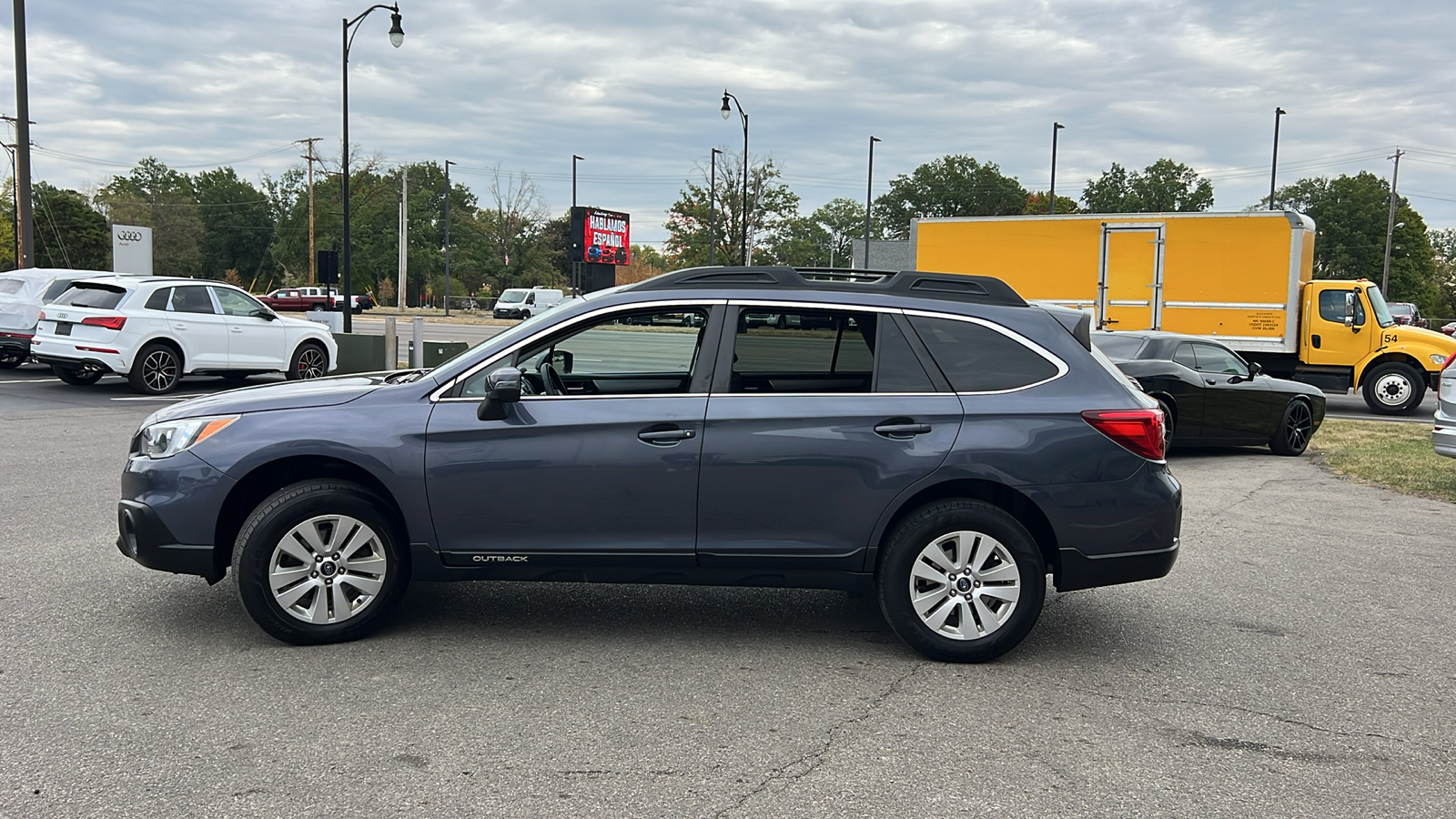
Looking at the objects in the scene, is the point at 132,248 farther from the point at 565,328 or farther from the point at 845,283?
the point at 845,283

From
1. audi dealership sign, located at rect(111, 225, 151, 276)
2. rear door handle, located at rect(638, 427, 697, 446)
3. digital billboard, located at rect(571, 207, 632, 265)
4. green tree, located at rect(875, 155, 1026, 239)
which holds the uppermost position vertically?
green tree, located at rect(875, 155, 1026, 239)

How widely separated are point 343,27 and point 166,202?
86983 mm

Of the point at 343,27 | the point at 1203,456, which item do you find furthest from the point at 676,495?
the point at 343,27

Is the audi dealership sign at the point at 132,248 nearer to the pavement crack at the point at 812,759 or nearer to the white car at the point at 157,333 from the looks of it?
the white car at the point at 157,333

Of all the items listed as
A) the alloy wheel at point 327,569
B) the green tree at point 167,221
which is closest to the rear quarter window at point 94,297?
the alloy wheel at point 327,569

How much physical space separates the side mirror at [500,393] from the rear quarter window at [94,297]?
13.9 m

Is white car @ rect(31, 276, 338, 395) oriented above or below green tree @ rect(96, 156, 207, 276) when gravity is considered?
below

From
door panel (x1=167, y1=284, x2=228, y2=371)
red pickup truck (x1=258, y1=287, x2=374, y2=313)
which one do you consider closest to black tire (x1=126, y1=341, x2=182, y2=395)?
door panel (x1=167, y1=284, x2=228, y2=371)

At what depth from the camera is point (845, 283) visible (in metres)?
5.32

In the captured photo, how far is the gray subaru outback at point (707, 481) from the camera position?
16.1ft

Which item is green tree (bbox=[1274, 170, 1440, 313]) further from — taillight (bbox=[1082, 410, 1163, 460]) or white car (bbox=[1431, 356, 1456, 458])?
taillight (bbox=[1082, 410, 1163, 460])

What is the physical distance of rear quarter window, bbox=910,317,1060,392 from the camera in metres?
5.07

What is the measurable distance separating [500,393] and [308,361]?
15.1m

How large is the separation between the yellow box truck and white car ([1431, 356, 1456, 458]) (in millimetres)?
8837
